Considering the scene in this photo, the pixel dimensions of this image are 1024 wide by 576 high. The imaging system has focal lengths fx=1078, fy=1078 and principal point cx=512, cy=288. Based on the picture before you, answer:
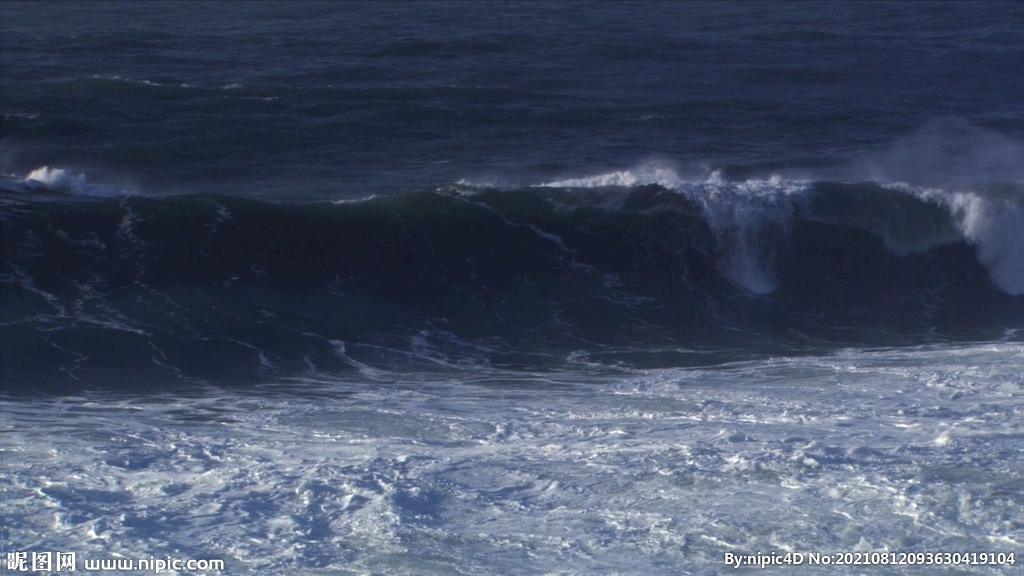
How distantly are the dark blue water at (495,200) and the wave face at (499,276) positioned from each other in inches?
2.0

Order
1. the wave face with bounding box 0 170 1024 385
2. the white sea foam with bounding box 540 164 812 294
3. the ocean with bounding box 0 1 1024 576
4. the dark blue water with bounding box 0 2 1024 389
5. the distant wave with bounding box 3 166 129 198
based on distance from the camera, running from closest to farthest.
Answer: the ocean with bounding box 0 1 1024 576, the wave face with bounding box 0 170 1024 385, the dark blue water with bounding box 0 2 1024 389, the white sea foam with bounding box 540 164 812 294, the distant wave with bounding box 3 166 129 198

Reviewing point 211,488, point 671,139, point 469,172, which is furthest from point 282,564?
point 671,139

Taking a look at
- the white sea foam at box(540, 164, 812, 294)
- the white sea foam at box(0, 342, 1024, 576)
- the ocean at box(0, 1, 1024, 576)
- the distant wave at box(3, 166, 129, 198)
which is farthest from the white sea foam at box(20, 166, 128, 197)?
the white sea foam at box(540, 164, 812, 294)

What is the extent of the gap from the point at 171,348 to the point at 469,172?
7.13 meters

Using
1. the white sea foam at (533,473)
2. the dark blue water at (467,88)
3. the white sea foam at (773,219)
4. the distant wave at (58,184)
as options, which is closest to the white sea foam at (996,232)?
the white sea foam at (773,219)

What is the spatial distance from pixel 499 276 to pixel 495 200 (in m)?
2.01

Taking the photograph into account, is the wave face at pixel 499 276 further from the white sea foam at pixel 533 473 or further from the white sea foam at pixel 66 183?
the white sea foam at pixel 533 473

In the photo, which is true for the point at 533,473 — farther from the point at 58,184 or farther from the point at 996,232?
the point at 58,184

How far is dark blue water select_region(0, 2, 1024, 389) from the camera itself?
46.0 feet

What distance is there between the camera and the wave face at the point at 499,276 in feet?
43.9

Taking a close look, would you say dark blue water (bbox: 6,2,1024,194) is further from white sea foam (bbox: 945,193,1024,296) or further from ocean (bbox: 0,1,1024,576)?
white sea foam (bbox: 945,193,1024,296)

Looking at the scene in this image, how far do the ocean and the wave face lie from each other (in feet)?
0.22

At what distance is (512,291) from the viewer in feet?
50.5

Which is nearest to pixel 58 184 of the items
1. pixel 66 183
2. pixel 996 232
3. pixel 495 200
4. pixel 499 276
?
pixel 66 183
